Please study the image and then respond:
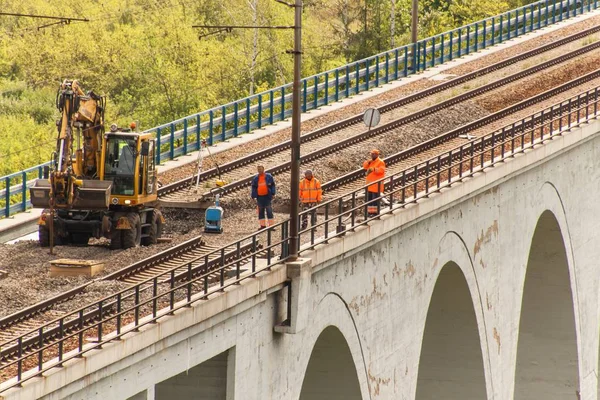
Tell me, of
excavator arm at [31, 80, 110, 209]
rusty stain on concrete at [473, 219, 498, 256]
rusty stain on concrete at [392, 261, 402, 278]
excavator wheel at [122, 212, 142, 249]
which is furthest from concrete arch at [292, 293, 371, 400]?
rusty stain on concrete at [473, 219, 498, 256]

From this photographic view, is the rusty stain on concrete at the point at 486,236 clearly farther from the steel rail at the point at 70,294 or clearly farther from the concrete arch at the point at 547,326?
the steel rail at the point at 70,294

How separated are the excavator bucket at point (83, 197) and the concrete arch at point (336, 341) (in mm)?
5153

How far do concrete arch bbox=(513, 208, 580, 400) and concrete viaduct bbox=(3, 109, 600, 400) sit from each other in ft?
0.13

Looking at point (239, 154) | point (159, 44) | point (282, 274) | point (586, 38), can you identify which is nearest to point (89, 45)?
point (159, 44)

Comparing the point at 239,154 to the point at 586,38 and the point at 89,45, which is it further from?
→ the point at 89,45

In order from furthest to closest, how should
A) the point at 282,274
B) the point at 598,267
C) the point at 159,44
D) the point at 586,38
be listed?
the point at 159,44 < the point at 586,38 < the point at 598,267 < the point at 282,274

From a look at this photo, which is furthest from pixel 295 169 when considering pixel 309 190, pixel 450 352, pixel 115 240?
pixel 450 352

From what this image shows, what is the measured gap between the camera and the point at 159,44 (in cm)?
7444

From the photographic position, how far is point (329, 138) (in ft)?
137

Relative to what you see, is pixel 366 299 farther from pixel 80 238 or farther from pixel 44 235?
pixel 44 235

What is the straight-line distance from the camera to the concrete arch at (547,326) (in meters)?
41.1

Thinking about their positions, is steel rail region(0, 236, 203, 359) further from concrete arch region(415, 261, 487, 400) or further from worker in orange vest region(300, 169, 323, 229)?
concrete arch region(415, 261, 487, 400)

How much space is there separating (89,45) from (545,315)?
134ft

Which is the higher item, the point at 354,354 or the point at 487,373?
the point at 354,354
